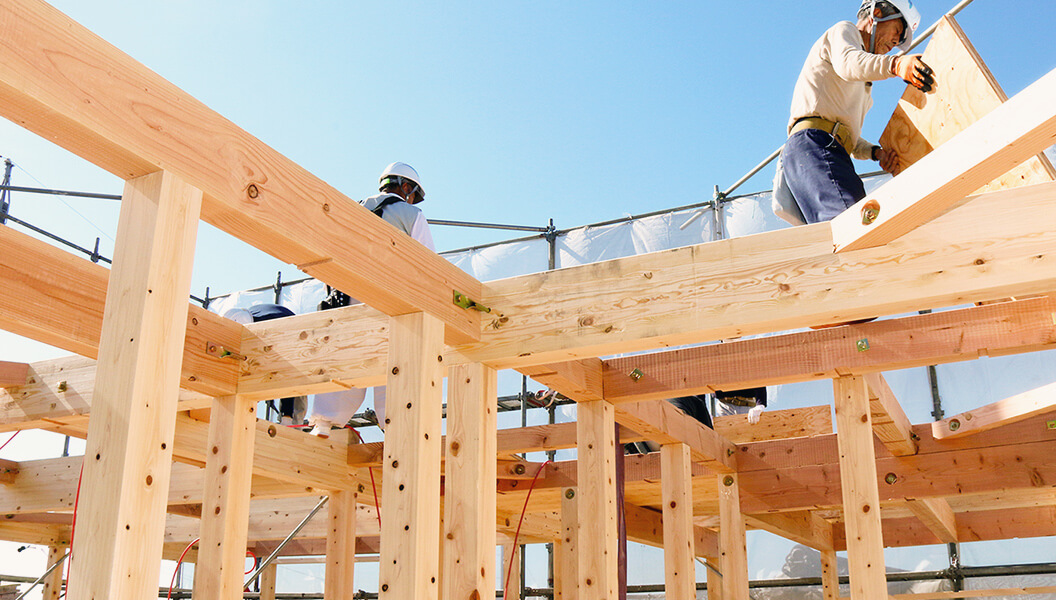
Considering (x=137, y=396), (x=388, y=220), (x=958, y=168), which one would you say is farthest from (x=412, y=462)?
(x=388, y=220)

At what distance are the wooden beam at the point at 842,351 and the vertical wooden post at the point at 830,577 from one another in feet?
14.6

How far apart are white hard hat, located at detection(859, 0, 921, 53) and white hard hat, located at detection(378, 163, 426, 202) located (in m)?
2.51

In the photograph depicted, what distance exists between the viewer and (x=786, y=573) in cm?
970

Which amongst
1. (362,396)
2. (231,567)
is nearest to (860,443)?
(231,567)

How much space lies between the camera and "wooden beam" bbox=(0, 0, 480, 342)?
6.47 ft

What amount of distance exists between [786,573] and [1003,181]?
7163mm

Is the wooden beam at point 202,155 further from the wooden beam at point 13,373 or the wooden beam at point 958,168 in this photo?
the wooden beam at point 13,373

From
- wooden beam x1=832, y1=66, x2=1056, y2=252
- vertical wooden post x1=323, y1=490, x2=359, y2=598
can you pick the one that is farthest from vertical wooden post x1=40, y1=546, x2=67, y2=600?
wooden beam x1=832, y1=66, x2=1056, y2=252

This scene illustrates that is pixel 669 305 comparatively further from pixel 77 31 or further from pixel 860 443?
pixel 77 31

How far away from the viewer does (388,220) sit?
16.3 ft

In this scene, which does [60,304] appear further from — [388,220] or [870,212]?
[870,212]

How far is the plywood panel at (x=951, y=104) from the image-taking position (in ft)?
10.6

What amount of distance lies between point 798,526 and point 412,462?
5.53 meters

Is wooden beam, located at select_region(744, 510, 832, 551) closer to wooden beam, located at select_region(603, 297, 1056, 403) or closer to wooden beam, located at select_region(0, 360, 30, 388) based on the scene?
wooden beam, located at select_region(603, 297, 1056, 403)
